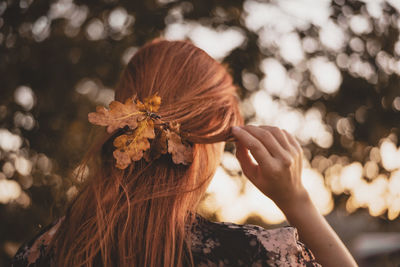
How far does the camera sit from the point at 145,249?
115 centimetres

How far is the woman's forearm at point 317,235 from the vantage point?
1350 mm

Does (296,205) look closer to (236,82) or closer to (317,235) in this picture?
(317,235)

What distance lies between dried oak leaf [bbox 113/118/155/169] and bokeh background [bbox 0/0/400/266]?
140 centimetres

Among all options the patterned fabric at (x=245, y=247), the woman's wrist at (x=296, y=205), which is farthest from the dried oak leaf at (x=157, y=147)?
the woman's wrist at (x=296, y=205)

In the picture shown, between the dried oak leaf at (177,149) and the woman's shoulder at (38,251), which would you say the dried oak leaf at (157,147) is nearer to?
the dried oak leaf at (177,149)

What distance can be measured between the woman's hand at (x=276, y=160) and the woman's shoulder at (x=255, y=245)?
252mm

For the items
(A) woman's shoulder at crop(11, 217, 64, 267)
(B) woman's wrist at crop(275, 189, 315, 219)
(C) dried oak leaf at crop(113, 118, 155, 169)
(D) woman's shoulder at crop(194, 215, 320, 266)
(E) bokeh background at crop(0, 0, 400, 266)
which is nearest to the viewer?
(D) woman's shoulder at crop(194, 215, 320, 266)

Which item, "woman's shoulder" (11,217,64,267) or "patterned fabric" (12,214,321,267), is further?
"woman's shoulder" (11,217,64,267)

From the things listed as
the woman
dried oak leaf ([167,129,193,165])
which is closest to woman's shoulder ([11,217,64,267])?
the woman

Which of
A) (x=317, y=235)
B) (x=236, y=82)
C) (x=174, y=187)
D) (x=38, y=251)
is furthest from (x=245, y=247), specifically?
(x=236, y=82)

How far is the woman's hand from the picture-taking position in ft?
4.35

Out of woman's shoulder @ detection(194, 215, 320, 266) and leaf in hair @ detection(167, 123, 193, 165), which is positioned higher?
leaf in hair @ detection(167, 123, 193, 165)

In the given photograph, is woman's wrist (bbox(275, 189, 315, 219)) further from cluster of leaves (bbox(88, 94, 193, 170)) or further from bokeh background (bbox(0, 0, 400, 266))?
bokeh background (bbox(0, 0, 400, 266))

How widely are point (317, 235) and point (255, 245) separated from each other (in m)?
0.39
